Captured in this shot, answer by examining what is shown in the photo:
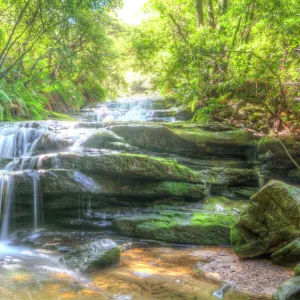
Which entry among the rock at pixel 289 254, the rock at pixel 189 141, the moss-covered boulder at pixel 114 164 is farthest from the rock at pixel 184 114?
the rock at pixel 289 254

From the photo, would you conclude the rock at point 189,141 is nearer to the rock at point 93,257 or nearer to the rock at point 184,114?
the rock at point 184,114

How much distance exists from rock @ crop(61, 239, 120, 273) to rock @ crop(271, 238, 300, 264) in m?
2.51

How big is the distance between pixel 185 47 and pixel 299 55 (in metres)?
3.15

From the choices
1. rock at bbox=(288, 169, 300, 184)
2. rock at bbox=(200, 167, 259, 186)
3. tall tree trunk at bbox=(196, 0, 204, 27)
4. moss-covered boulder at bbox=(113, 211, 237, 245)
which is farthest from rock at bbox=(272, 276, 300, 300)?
tall tree trunk at bbox=(196, 0, 204, 27)

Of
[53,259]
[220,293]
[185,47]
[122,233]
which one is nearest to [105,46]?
[185,47]

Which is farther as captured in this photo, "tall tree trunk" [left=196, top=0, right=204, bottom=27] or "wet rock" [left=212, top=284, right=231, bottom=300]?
"tall tree trunk" [left=196, top=0, right=204, bottom=27]

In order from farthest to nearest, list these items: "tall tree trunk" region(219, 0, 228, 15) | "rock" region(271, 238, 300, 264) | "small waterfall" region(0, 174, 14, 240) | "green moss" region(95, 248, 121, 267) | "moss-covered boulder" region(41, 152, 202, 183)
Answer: "tall tree trunk" region(219, 0, 228, 15)
"moss-covered boulder" region(41, 152, 202, 183)
"small waterfall" region(0, 174, 14, 240)
"green moss" region(95, 248, 121, 267)
"rock" region(271, 238, 300, 264)

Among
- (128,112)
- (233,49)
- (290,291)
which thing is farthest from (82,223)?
(128,112)

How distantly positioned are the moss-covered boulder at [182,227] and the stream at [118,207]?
0.04 m

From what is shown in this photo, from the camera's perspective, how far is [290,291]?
291cm

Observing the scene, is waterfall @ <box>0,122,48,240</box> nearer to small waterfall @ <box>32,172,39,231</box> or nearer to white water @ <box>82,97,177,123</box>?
small waterfall @ <box>32,172,39,231</box>

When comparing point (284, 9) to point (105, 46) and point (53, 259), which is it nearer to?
point (105, 46)

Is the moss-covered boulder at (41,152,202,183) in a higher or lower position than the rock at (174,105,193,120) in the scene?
lower

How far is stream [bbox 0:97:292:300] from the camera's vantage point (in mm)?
3818
